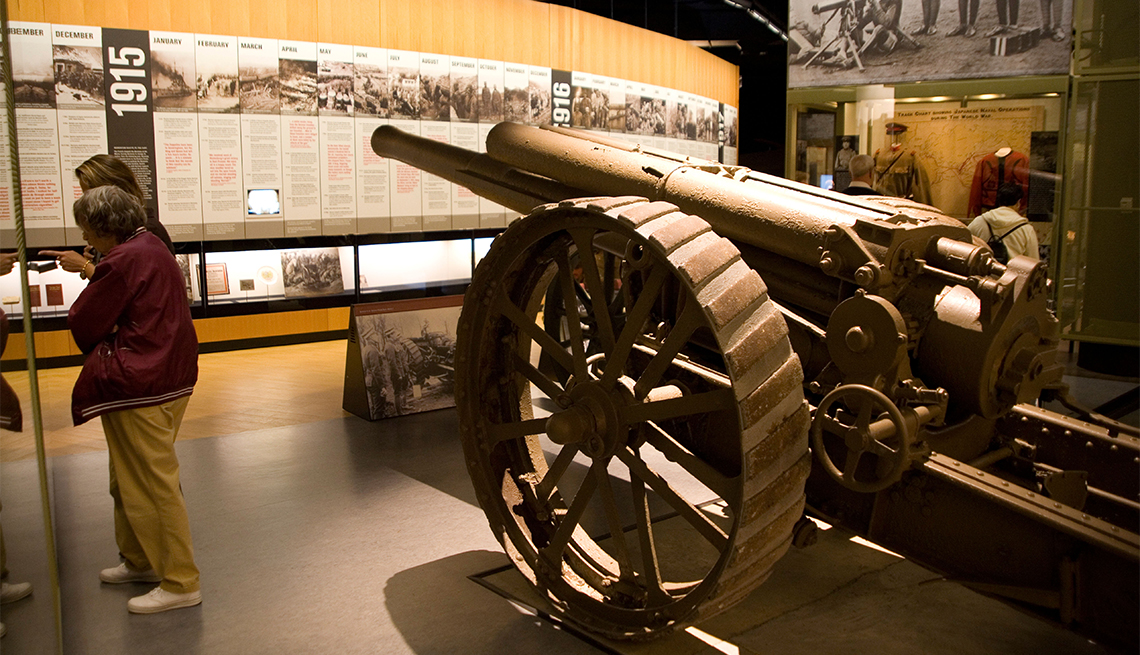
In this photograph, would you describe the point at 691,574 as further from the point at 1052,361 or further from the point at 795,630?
the point at 1052,361

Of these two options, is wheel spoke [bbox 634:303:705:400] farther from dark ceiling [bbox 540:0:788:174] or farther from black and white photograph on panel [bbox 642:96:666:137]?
black and white photograph on panel [bbox 642:96:666:137]

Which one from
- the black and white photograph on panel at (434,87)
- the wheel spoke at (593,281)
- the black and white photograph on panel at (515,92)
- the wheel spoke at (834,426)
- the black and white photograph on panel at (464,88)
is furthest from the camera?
the black and white photograph on panel at (515,92)

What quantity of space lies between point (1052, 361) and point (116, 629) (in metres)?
3.20

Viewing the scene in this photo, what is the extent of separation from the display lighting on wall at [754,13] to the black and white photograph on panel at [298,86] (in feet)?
17.7

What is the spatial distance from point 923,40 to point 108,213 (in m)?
4.45

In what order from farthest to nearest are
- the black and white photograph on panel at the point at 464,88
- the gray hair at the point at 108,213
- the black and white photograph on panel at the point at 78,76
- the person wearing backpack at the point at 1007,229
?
the black and white photograph on panel at the point at 464,88
the black and white photograph on panel at the point at 78,76
the person wearing backpack at the point at 1007,229
the gray hair at the point at 108,213

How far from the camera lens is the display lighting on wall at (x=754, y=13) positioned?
10.6 meters

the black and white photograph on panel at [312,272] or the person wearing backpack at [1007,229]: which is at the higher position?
the person wearing backpack at [1007,229]

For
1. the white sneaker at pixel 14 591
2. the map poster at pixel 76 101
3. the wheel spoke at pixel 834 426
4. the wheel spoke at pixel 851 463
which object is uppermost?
the map poster at pixel 76 101

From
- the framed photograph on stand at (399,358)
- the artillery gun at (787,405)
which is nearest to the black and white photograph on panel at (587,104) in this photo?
the framed photograph on stand at (399,358)

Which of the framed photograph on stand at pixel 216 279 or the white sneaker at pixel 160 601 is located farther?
the framed photograph on stand at pixel 216 279

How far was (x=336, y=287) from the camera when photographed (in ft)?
25.9

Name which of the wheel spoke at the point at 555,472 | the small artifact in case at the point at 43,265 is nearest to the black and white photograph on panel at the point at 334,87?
the small artifact in case at the point at 43,265

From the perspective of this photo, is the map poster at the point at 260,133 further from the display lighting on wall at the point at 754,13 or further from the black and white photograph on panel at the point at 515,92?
the display lighting on wall at the point at 754,13
